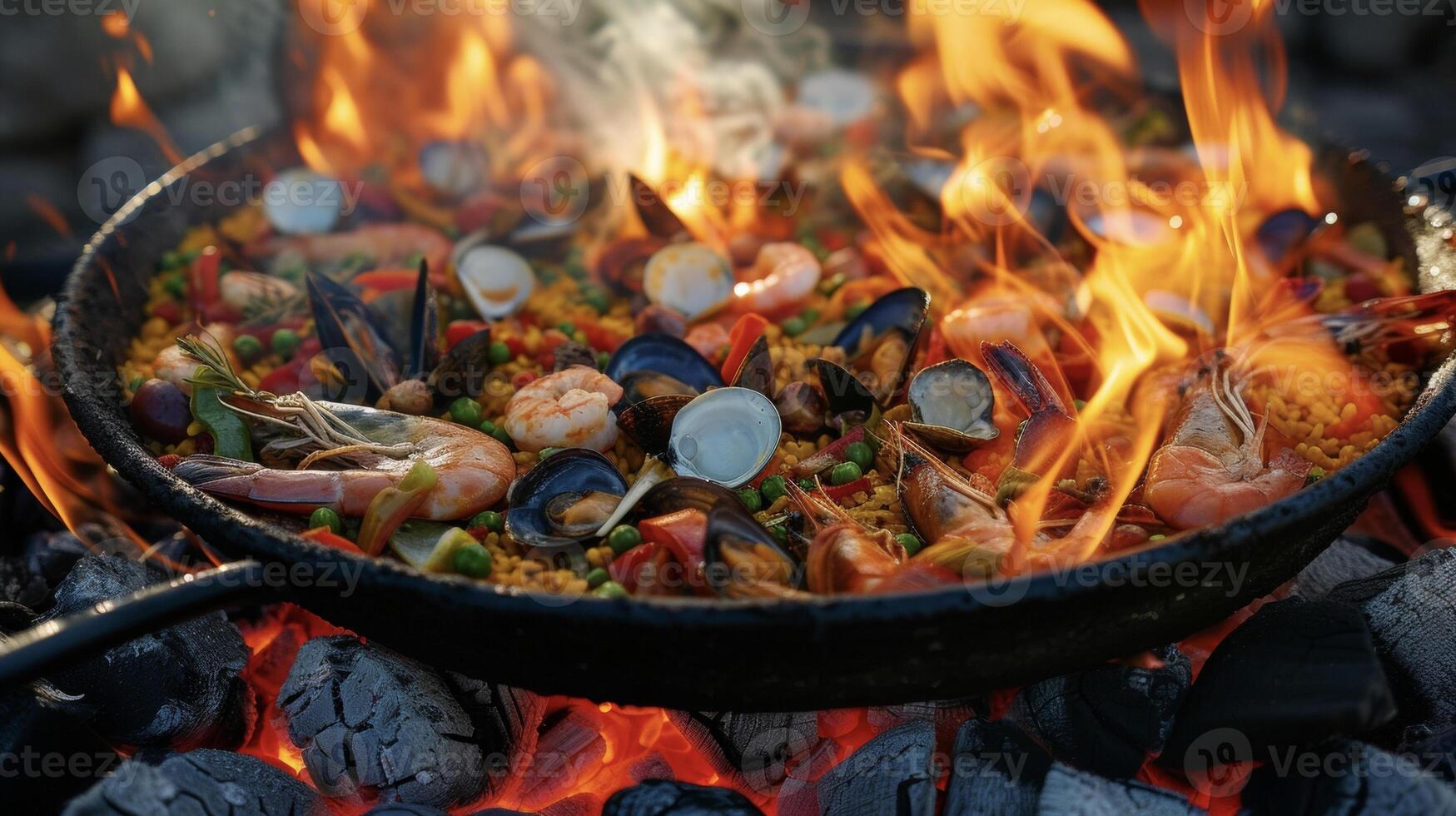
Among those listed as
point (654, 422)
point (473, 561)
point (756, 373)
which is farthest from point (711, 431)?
point (473, 561)

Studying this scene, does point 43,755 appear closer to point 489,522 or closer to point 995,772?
point 489,522

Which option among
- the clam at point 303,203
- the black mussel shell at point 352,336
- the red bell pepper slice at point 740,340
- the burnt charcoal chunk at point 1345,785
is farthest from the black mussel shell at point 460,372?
the burnt charcoal chunk at point 1345,785

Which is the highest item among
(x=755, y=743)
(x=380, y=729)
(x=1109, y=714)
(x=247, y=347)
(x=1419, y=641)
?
(x=247, y=347)

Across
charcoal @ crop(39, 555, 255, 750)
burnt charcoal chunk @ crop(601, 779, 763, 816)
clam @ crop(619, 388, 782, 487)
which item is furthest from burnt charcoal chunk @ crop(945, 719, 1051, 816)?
charcoal @ crop(39, 555, 255, 750)

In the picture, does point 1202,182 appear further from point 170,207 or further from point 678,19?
point 170,207

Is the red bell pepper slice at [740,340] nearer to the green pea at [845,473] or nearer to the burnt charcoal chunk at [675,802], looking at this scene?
the green pea at [845,473]

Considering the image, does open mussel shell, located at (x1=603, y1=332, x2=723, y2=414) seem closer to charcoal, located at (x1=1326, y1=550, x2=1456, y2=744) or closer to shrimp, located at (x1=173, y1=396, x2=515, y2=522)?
shrimp, located at (x1=173, y1=396, x2=515, y2=522)
